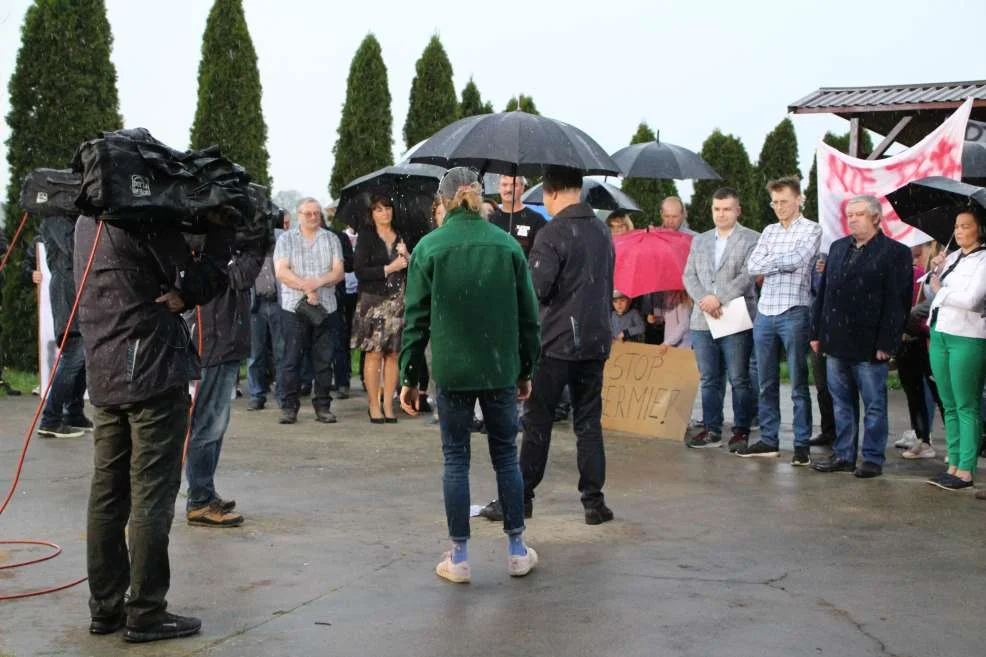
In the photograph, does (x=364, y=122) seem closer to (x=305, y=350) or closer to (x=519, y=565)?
(x=305, y=350)

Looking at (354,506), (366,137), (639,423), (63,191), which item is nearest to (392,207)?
(639,423)

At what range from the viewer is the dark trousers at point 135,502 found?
16.0 feet

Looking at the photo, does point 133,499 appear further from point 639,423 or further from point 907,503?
point 639,423

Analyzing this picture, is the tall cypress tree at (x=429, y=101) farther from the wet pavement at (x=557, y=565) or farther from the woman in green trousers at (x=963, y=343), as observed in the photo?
the woman in green trousers at (x=963, y=343)

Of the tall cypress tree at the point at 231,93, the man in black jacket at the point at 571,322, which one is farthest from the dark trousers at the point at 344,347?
the man in black jacket at the point at 571,322

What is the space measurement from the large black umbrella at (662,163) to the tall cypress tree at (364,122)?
22.9 ft

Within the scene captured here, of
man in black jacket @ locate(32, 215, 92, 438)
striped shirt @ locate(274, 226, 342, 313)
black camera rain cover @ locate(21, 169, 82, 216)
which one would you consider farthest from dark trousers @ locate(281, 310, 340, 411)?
black camera rain cover @ locate(21, 169, 82, 216)

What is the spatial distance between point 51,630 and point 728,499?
4.43m

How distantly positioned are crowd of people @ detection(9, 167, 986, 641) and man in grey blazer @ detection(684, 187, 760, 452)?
0.06 ft

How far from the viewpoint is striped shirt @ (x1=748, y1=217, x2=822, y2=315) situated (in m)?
Result: 9.36

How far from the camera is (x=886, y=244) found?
8.70 m

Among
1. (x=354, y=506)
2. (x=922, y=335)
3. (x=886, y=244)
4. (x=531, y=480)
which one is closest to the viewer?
(x=531, y=480)

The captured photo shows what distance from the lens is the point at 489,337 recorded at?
5.73 metres

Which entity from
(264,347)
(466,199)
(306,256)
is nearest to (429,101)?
(264,347)
